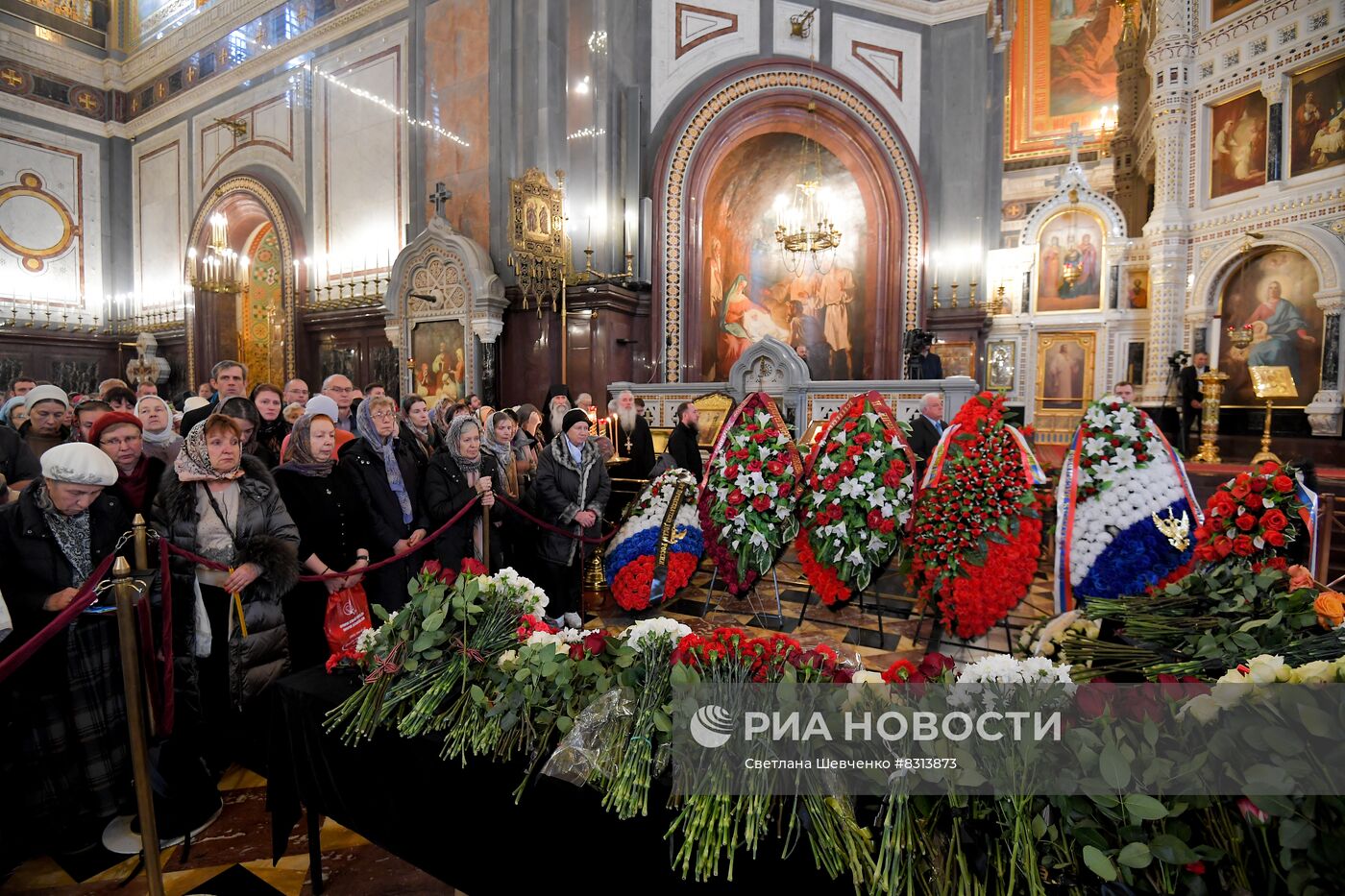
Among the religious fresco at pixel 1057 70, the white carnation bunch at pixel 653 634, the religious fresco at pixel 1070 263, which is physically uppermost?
the religious fresco at pixel 1057 70

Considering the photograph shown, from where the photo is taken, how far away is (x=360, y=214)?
13.4 m

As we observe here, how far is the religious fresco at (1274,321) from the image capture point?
10.2m

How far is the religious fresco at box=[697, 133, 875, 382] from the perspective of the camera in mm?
13258

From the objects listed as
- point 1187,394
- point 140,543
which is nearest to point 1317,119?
point 1187,394

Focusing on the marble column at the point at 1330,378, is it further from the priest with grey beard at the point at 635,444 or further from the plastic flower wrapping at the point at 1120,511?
the priest with grey beard at the point at 635,444

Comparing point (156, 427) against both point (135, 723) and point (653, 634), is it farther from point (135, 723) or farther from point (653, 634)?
point (653, 634)

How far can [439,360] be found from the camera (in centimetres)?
1145

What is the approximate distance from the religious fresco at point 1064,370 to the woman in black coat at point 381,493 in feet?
48.5

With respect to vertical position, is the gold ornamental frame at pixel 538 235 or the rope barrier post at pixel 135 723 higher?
the gold ornamental frame at pixel 538 235

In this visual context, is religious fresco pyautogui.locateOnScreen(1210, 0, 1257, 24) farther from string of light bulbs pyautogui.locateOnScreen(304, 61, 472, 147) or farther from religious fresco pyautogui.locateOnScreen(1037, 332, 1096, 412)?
string of light bulbs pyautogui.locateOnScreen(304, 61, 472, 147)

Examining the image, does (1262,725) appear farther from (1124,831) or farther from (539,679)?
(539,679)

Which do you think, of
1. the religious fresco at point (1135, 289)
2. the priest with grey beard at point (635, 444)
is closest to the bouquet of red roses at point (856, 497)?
the priest with grey beard at point (635, 444)

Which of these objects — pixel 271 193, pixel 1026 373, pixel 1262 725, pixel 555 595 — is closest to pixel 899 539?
pixel 555 595

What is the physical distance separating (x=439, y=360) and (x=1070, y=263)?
13493 millimetres
